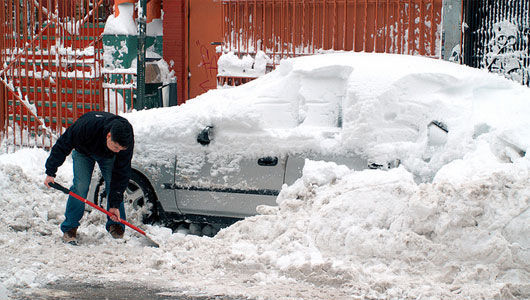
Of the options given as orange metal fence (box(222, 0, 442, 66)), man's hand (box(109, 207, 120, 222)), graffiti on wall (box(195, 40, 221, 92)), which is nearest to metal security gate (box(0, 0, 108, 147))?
graffiti on wall (box(195, 40, 221, 92))

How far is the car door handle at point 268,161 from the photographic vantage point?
6.15m

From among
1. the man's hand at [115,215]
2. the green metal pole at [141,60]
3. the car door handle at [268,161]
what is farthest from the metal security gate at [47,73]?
the car door handle at [268,161]

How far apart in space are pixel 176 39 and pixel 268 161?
7.65m

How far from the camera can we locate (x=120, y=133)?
219 inches

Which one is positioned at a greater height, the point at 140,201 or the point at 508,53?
the point at 508,53

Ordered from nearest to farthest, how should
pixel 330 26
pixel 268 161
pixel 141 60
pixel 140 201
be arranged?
pixel 268 161 < pixel 140 201 < pixel 141 60 < pixel 330 26

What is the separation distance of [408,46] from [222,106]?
19.0 ft

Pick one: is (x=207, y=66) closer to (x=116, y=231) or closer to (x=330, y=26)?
(x=330, y=26)

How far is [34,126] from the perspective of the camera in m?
11.2

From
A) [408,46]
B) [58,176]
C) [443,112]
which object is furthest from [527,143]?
[408,46]

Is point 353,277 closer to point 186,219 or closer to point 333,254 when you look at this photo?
point 333,254

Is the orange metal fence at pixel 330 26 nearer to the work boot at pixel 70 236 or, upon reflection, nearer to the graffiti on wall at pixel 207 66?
the graffiti on wall at pixel 207 66

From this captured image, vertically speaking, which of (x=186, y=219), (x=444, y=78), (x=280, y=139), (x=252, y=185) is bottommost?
(x=186, y=219)

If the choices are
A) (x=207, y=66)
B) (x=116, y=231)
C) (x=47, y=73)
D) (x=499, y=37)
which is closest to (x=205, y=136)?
(x=116, y=231)
